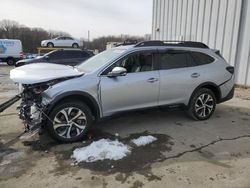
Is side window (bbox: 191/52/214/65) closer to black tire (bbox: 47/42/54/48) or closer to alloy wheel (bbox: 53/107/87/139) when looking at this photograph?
alloy wheel (bbox: 53/107/87/139)

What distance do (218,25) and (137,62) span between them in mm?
7528

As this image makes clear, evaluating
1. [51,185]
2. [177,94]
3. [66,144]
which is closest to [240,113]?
[177,94]

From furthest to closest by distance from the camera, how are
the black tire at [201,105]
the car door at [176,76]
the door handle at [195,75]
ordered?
the black tire at [201,105]
the door handle at [195,75]
the car door at [176,76]

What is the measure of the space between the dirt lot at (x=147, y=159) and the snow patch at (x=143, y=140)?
0.12 meters

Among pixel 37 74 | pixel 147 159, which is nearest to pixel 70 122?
pixel 37 74

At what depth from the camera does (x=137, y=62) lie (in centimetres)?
482

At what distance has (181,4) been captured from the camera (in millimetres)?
12648

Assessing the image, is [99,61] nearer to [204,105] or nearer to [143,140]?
[143,140]

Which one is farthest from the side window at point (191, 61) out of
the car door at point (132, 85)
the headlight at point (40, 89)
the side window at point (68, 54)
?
the side window at point (68, 54)

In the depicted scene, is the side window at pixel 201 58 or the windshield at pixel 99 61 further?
the side window at pixel 201 58

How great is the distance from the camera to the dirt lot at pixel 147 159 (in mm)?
3197

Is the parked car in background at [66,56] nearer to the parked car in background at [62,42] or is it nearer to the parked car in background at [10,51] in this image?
the parked car in background at [10,51]

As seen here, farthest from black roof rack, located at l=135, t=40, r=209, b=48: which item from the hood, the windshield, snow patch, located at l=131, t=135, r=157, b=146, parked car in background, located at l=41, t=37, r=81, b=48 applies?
parked car in background, located at l=41, t=37, r=81, b=48

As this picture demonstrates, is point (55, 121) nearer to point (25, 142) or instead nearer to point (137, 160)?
point (25, 142)
